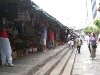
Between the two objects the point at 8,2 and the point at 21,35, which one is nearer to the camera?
the point at 8,2

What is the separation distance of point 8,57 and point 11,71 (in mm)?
1038

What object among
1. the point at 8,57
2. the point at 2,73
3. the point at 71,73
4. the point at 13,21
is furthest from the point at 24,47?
the point at 2,73

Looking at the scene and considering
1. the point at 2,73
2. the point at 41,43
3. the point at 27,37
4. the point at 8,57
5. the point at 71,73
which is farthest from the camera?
the point at 41,43

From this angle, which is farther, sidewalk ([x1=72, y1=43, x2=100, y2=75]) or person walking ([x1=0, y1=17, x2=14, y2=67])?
sidewalk ([x1=72, y1=43, x2=100, y2=75])

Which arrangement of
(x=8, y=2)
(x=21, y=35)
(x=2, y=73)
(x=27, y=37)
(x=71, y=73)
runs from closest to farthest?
(x=2, y=73), (x=8, y=2), (x=71, y=73), (x=21, y=35), (x=27, y=37)

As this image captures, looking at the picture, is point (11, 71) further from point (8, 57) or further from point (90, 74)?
point (90, 74)

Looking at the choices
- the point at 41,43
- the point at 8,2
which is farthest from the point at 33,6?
the point at 41,43

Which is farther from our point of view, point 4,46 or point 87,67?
point 87,67

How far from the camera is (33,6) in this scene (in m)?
14.1

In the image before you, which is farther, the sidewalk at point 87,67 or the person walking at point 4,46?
the sidewalk at point 87,67

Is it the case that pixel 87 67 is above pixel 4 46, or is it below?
below

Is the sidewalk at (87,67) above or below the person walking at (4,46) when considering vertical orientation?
below

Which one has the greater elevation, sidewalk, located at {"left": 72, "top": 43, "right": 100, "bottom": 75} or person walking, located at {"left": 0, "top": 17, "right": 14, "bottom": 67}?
person walking, located at {"left": 0, "top": 17, "right": 14, "bottom": 67}

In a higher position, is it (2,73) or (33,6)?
(33,6)
